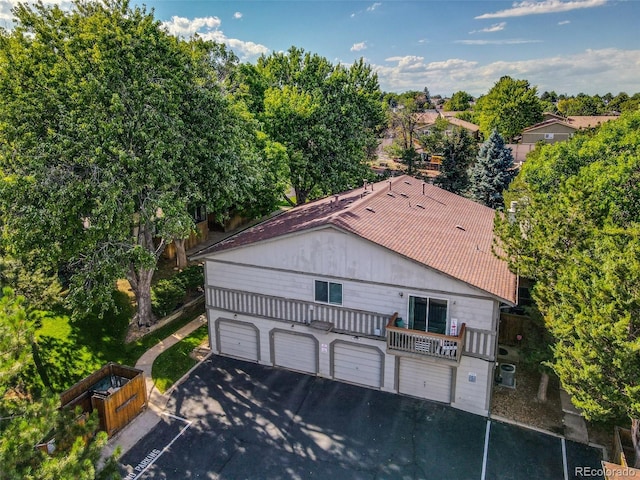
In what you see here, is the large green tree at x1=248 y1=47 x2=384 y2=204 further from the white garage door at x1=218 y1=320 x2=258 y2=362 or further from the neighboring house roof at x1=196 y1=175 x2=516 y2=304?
the white garage door at x1=218 y1=320 x2=258 y2=362

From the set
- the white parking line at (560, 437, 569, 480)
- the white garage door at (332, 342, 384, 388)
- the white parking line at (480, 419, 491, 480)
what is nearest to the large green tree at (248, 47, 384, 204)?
the white garage door at (332, 342, 384, 388)

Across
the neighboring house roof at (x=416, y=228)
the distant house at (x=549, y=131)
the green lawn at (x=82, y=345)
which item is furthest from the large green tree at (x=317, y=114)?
the distant house at (x=549, y=131)

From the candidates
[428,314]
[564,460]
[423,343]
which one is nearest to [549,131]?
[428,314]

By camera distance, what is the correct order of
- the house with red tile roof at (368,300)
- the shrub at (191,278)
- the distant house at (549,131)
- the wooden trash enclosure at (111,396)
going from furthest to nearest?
1. the distant house at (549,131)
2. the shrub at (191,278)
3. the house with red tile roof at (368,300)
4. the wooden trash enclosure at (111,396)

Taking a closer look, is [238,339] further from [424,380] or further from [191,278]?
[424,380]

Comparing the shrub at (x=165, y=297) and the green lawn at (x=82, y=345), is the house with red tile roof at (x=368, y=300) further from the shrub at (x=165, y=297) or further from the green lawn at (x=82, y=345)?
the shrub at (x=165, y=297)

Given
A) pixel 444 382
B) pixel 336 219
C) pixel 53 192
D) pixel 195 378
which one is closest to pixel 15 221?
pixel 53 192
